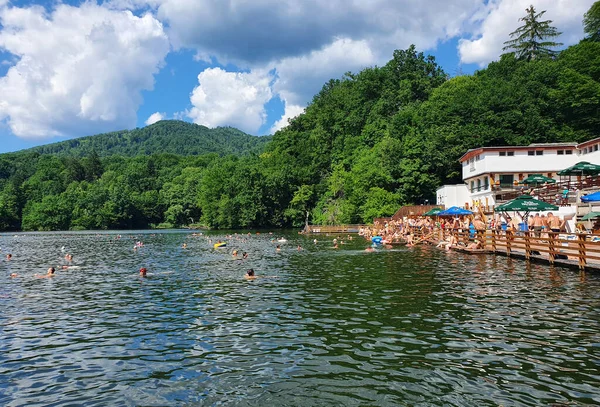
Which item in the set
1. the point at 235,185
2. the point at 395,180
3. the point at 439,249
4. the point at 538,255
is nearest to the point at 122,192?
the point at 235,185

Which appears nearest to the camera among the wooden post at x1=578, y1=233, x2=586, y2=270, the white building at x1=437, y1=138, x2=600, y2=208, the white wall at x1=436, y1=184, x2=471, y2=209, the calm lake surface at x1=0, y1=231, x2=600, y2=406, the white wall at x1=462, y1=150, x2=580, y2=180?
the calm lake surface at x1=0, y1=231, x2=600, y2=406

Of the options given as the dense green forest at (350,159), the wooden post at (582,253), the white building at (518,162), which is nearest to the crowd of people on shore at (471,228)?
the wooden post at (582,253)

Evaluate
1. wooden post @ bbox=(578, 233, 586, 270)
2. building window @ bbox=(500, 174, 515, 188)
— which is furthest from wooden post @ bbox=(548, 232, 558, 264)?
building window @ bbox=(500, 174, 515, 188)

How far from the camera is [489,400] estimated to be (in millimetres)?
7453

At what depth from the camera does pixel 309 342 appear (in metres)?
11.0

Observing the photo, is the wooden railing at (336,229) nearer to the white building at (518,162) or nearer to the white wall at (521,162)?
the white building at (518,162)

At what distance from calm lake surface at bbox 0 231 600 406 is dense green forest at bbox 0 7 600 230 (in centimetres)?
4893

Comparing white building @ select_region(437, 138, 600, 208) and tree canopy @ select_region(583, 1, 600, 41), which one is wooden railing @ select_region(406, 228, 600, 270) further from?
tree canopy @ select_region(583, 1, 600, 41)

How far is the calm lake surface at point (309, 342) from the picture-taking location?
800cm

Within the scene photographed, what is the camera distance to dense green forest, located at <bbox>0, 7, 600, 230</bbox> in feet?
211

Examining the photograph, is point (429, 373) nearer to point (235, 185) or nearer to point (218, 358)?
point (218, 358)

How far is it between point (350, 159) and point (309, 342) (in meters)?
81.3

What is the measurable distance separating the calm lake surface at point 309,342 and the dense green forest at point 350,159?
161ft

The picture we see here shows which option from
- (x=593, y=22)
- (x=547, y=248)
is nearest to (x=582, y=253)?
(x=547, y=248)
